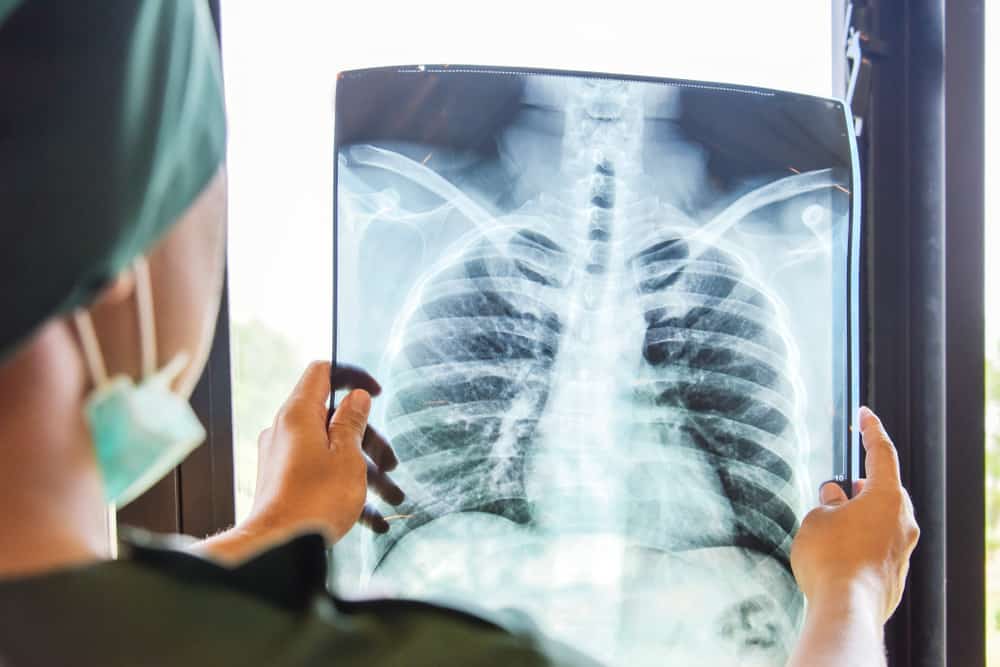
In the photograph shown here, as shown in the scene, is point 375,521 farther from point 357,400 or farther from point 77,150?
point 77,150

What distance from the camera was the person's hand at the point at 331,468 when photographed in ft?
2.52

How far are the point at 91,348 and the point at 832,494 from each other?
739 millimetres

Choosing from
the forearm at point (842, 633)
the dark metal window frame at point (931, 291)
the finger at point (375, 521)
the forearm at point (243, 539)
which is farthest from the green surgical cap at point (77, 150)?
the dark metal window frame at point (931, 291)

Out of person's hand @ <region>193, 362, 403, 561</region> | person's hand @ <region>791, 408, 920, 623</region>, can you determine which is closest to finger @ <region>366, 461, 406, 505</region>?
person's hand @ <region>193, 362, 403, 561</region>

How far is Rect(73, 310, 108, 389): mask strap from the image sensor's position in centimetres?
37

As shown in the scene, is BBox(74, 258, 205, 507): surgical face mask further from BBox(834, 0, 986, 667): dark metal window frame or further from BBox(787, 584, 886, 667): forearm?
BBox(834, 0, 986, 667): dark metal window frame

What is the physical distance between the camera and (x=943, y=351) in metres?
1.07

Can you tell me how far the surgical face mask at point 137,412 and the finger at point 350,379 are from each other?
32cm

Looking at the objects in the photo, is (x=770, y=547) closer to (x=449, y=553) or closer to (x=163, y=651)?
(x=449, y=553)

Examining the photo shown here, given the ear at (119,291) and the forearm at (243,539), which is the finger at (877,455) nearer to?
the forearm at (243,539)

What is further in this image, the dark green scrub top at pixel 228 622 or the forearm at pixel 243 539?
the forearm at pixel 243 539

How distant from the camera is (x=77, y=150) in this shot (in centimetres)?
33

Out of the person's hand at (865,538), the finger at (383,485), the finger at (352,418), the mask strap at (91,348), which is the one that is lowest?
the person's hand at (865,538)

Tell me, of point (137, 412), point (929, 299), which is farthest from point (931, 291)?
point (137, 412)
